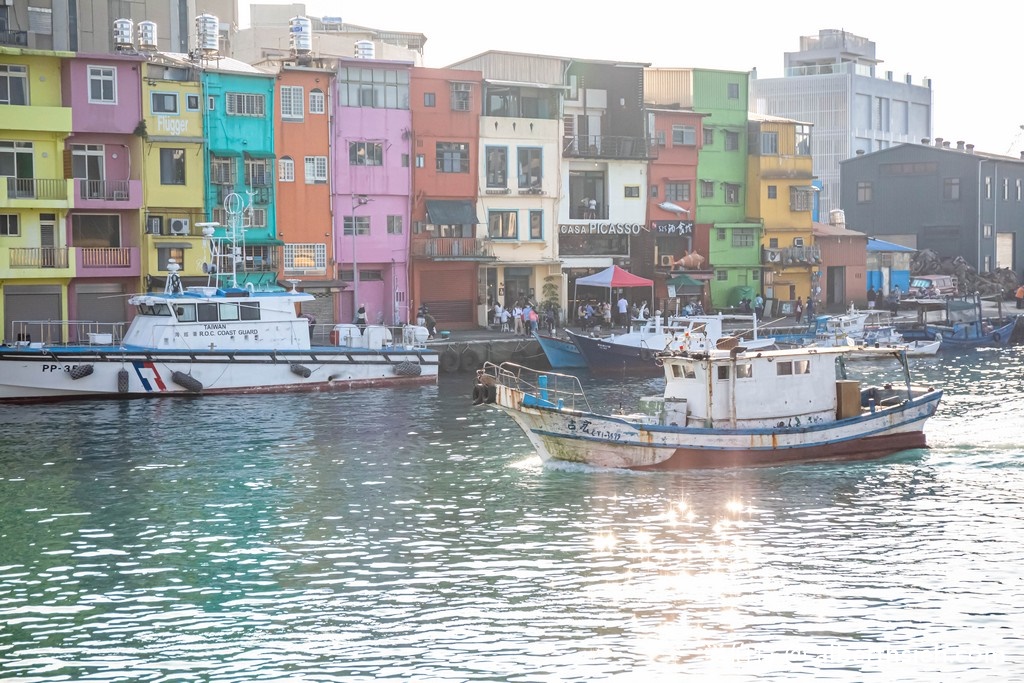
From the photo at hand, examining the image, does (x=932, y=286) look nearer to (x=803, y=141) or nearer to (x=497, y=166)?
(x=803, y=141)

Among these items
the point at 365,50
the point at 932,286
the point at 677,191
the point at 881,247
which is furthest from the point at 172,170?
the point at 932,286

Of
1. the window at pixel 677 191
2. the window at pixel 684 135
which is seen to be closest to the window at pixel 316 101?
the window at pixel 677 191

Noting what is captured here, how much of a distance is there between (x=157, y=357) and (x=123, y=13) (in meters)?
30.9

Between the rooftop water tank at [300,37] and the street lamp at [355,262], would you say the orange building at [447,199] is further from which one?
the rooftop water tank at [300,37]

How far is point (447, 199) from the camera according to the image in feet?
221

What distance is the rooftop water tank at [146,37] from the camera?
2338 inches

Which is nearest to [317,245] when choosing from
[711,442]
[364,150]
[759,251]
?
[364,150]

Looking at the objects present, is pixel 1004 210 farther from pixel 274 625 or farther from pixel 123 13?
pixel 274 625

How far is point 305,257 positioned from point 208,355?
13699 mm

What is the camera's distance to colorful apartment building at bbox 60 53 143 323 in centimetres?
5719

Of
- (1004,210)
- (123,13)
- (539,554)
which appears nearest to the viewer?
(539,554)

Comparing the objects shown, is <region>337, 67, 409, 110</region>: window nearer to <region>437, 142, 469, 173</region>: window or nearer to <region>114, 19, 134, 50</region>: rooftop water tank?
<region>437, 142, 469, 173</region>: window

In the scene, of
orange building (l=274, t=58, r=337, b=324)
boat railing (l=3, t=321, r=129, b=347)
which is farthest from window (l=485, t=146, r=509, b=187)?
boat railing (l=3, t=321, r=129, b=347)

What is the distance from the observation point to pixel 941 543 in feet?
88.1
